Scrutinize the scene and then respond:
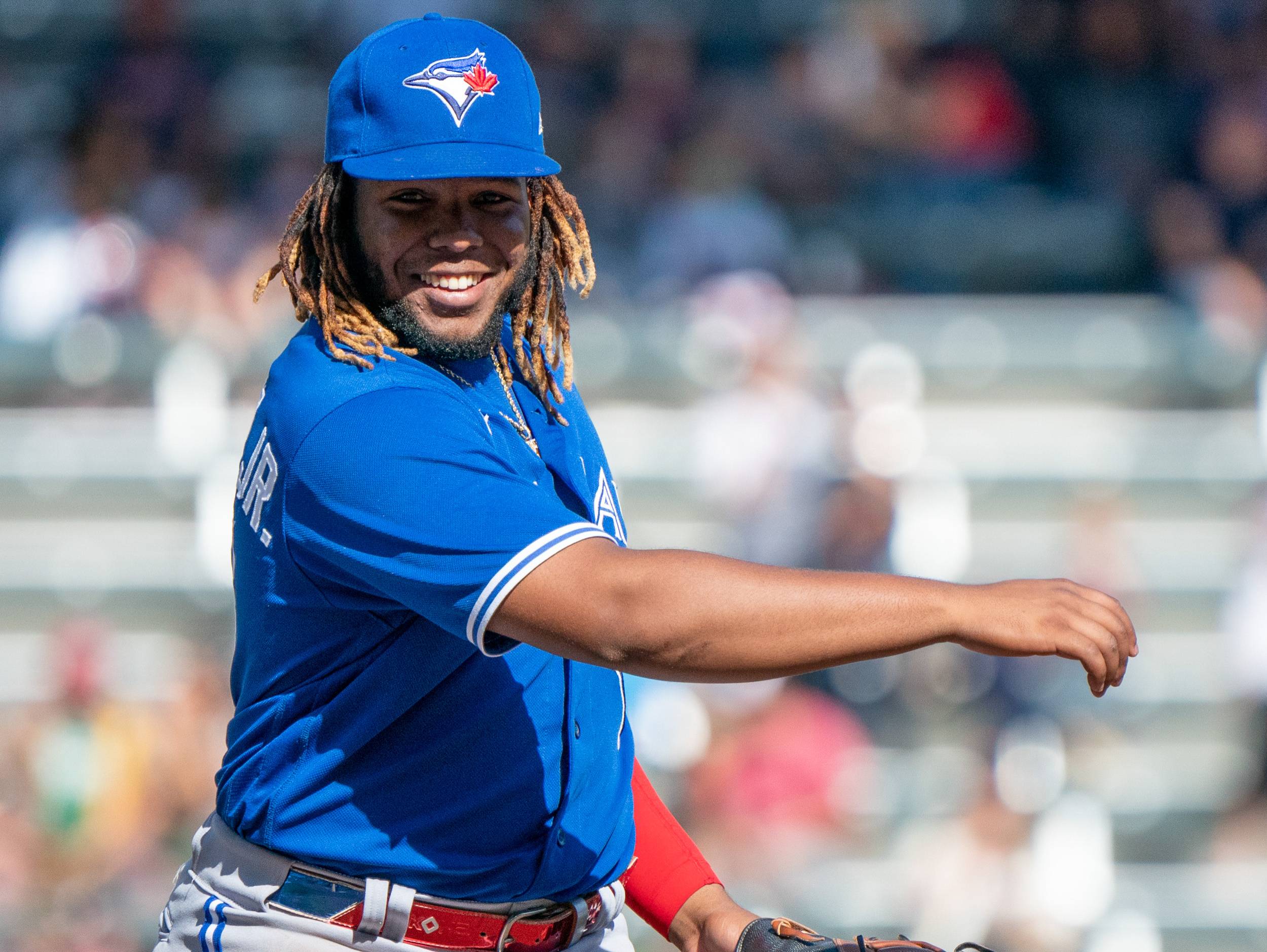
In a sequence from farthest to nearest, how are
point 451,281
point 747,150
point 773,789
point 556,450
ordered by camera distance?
point 747,150 < point 773,789 < point 556,450 < point 451,281

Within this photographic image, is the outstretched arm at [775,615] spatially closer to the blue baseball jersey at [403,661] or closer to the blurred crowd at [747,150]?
the blue baseball jersey at [403,661]

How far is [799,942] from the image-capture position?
2244mm

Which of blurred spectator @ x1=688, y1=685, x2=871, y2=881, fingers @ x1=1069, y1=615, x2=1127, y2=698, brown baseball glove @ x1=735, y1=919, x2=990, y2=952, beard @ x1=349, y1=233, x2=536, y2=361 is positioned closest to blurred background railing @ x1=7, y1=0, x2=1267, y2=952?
blurred spectator @ x1=688, y1=685, x2=871, y2=881

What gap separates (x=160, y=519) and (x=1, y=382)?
3.30 ft

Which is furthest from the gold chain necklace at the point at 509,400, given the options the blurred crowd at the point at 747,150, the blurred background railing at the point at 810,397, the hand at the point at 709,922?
the blurred crowd at the point at 747,150

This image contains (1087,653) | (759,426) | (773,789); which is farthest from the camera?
(759,426)

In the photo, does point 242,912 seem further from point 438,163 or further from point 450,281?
point 438,163

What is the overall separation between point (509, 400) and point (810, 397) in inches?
205

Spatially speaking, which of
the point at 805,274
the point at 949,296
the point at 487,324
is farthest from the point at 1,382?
the point at 487,324

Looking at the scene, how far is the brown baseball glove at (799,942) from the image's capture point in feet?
7.26

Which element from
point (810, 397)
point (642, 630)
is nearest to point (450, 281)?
point (642, 630)

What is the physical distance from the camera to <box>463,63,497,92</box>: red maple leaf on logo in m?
2.02

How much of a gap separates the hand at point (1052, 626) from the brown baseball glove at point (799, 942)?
2.11ft

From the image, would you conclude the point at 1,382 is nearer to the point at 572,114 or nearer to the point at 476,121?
the point at 572,114
